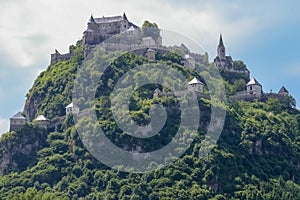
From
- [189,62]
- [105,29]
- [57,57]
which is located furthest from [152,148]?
[105,29]

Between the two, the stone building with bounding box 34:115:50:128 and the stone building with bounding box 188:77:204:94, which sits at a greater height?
the stone building with bounding box 188:77:204:94

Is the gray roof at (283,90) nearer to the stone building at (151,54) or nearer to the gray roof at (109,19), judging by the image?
the stone building at (151,54)

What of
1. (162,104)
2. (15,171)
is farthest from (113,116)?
(15,171)

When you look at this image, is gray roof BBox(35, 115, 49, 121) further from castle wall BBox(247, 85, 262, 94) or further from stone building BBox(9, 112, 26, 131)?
castle wall BBox(247, 85, 262, 94)

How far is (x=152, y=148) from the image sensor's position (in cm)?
10331

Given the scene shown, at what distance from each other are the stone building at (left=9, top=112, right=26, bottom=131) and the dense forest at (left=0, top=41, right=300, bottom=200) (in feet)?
2.90

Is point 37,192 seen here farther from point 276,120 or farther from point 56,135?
point 276,120

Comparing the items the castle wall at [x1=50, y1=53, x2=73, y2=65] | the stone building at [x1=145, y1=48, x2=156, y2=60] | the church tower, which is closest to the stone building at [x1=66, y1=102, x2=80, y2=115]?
the stone building at [x1=145, y1=48, x2=156, y2=60]

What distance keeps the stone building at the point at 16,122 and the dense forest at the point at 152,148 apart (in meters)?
0.88

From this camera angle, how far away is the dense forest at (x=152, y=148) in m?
98.0

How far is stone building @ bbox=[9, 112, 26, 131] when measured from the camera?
112 metres

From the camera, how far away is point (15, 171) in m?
107

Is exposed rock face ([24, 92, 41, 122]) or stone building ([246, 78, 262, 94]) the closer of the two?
exposed rock face ([24, 92, 41, 122])

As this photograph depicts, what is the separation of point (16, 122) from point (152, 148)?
1871 cm
